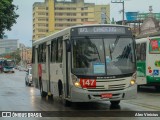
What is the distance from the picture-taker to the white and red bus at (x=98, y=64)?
1614 cm

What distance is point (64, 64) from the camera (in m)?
17.6

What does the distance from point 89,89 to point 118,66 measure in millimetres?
1394

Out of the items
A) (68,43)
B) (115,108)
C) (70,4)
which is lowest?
(115,108)

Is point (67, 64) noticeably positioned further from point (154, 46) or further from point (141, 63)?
point (141, 63)

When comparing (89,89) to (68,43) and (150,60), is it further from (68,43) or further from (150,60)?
(150,60)

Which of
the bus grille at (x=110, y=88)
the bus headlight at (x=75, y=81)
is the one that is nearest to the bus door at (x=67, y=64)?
the bus headlight at (x=75, y=81)

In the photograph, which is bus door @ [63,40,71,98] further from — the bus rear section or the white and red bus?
the bus rear section

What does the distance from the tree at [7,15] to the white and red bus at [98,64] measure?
46.2 feet

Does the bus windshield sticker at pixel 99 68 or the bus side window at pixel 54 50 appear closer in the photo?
the bus windshield sticker at pixel 99 68

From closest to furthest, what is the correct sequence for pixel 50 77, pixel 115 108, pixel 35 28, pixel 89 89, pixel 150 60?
pixel 89 89, pixel 115 108, pixel 50 77, pixel 150 60, pixel 35 28

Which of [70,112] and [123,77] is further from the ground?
[123,77]

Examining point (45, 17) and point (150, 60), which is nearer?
point (150, 60)

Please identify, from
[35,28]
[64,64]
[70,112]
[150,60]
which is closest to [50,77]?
[64,64]

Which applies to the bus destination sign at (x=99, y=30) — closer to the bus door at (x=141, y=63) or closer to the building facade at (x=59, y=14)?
the bus door at (x=141, y=63)
